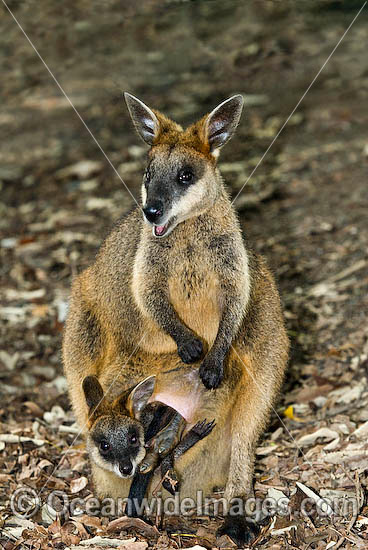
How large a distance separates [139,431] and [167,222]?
44.0 inches

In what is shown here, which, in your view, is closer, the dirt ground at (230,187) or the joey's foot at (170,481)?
the joey's foot at (170,481)

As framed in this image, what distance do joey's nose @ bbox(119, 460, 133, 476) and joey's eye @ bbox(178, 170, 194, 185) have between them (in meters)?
1.50

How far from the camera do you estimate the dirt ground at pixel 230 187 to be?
199 inches

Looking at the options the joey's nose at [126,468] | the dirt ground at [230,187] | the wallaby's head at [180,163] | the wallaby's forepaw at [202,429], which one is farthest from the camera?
the dirt ground at [230,187]

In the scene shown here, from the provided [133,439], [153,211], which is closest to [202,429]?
[133,439]

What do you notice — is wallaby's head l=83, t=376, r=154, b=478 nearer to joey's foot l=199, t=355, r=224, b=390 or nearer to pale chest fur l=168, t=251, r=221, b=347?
joey's foot l=199, t=355, r=224, b=390

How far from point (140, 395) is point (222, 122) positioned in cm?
156

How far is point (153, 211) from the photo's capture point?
4289 mm

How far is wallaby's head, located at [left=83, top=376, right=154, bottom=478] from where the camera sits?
171 inches

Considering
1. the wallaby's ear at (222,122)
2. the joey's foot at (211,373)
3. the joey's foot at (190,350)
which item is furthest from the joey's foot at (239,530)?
the wallaby's ear at (222,122)

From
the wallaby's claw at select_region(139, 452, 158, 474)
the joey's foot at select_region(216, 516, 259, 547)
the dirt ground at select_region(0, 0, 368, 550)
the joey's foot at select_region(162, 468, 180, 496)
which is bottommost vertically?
the dirt ground at select_region(0, 0, 368, 550)

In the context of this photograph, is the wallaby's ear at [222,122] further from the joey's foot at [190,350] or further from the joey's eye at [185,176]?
the joey's foot at [190,350]

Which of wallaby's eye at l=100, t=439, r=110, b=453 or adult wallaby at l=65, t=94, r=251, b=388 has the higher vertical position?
adult wallaby at l=65, t=94, r=251, b=388

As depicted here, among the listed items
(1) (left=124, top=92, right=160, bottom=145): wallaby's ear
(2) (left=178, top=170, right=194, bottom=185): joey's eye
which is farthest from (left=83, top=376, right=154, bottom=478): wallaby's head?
(1) (left=124, top=92, right=160, bottom=145): wallaby's ear
